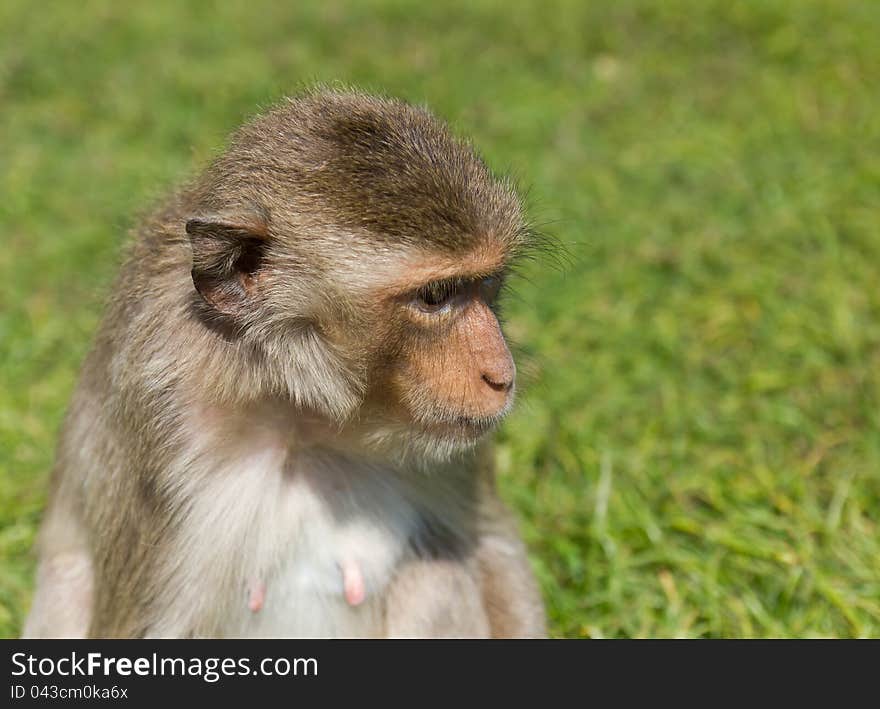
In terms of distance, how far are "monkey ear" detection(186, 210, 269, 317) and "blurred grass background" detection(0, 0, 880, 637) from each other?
69 cm

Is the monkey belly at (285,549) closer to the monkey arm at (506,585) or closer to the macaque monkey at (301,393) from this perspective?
the macaque monkey at (301,393)

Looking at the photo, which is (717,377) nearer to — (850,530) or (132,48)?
(850,530)

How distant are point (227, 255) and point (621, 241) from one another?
3.32 m

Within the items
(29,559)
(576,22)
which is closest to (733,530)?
(29,559)

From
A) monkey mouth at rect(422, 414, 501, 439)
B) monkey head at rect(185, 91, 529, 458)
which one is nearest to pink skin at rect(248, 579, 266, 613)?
monkey head at rect(185, 91, 529, 458)

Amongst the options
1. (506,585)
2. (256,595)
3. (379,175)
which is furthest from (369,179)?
(506,585)

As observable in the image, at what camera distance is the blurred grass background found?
152 inches

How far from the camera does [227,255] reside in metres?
2.48

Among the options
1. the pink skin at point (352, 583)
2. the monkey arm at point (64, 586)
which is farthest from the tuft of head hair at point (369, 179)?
the monkey arm at point (64, 586)

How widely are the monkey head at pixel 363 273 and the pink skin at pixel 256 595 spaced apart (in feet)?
1.54
